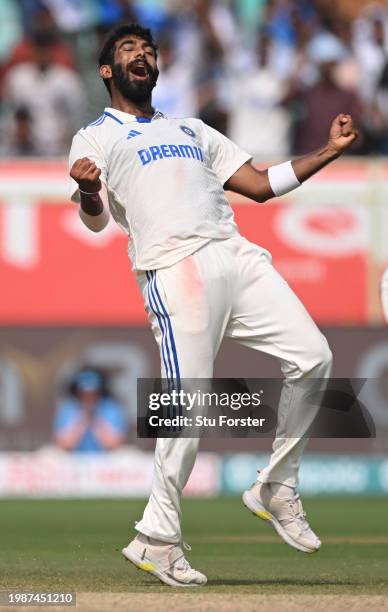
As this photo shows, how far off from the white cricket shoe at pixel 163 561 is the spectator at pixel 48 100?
7.74 metres

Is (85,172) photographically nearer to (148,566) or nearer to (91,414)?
(148,566)

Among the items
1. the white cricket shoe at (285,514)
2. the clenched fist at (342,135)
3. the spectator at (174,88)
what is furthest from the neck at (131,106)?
the spectator at (174,88)

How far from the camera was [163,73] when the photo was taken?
13.3m

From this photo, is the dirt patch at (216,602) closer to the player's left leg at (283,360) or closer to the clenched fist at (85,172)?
the player's left leg at (283,360)

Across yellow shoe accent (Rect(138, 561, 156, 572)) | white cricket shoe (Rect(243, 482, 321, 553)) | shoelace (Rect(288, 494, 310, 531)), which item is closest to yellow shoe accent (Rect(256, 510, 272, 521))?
white cricket shoe (Rect(243, 482, 321, 553))

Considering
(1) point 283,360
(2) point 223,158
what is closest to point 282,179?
(2) point 223,158

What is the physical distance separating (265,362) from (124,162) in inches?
271

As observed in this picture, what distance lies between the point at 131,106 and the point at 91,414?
7068mm

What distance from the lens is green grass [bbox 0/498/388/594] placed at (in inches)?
247

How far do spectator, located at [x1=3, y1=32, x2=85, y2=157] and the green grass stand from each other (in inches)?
133

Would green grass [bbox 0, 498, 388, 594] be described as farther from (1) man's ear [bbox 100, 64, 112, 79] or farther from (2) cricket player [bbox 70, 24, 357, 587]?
(1) man's ear [bbox 100, 64, 112, 79]

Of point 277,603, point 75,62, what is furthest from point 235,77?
point 277,603

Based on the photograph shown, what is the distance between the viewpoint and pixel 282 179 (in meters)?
6.23

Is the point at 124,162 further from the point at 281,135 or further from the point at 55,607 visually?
the point at 281,135
